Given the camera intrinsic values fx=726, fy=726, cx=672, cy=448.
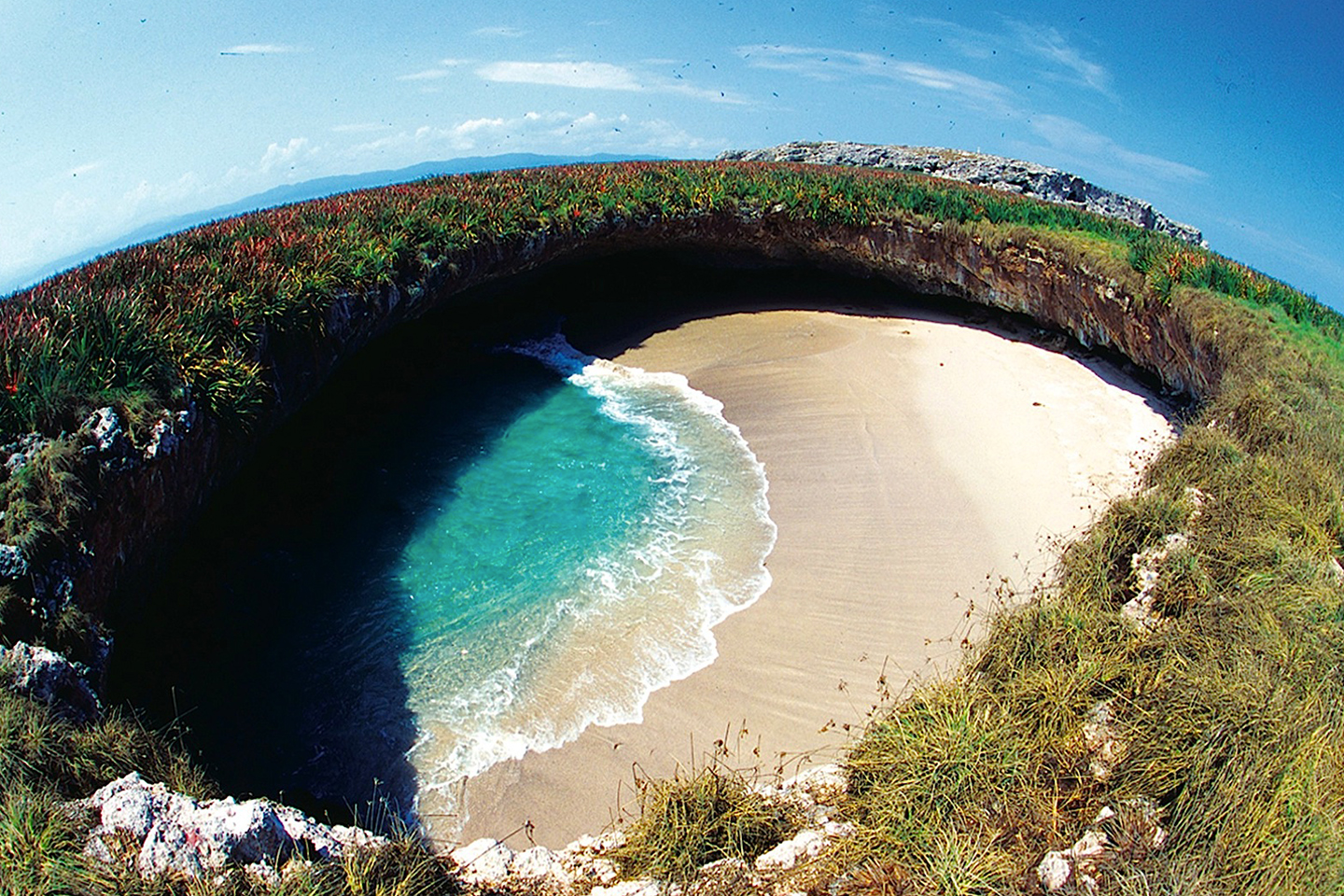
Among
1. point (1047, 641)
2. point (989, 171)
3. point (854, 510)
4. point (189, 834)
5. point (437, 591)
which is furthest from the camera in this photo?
point (989, 171)

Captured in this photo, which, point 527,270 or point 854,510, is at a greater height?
point 527,270

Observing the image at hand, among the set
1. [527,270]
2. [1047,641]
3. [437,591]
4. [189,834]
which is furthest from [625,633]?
[527,270]

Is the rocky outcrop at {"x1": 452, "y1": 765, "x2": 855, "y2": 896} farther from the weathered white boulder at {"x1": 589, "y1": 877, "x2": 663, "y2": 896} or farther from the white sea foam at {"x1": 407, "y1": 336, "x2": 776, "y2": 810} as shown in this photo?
the white sea foam at {"x1": 407, "y1": 336, "x2": 776, "y2": 810}

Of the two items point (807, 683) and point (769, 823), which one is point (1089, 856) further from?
point (807, 683)

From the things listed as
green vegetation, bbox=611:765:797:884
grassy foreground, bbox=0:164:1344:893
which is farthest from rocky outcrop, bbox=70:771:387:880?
green vegetation, bbox=611:765:797:884

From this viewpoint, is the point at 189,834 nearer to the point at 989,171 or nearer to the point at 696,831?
the point at 696,831

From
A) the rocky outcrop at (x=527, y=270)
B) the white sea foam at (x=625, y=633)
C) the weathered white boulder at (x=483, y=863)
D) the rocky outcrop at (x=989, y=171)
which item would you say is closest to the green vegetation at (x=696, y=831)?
the weathered white boulder at (x=483, y=863)

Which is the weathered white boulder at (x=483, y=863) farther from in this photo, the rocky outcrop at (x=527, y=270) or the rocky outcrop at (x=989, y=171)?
the rocky outcrop at (x=989, y=171)

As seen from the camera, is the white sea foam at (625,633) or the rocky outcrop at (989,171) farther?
the rocky outcrop at (989,171)
